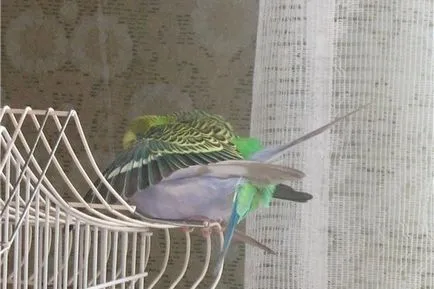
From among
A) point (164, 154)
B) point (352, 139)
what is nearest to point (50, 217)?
point (164, 154)

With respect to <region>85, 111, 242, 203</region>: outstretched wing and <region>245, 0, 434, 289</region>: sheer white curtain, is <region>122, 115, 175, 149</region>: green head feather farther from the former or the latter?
<region>245, 0, 434, 289</region>: sheer white curtain

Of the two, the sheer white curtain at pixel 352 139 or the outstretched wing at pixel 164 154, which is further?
the sheer white curtain at pixel 352 139

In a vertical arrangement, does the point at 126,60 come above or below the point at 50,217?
above

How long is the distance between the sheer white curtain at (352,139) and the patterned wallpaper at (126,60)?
15 cm

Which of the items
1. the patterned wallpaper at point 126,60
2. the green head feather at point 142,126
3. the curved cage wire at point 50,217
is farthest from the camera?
the patterned wallpaper at point 126,60

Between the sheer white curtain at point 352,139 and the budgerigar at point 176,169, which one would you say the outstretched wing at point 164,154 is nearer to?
the budgerigar at point 176,169

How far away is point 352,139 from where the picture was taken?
27.1 inches

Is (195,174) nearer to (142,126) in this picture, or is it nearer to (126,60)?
(142,126)

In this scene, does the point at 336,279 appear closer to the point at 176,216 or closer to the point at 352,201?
the point at 352,201

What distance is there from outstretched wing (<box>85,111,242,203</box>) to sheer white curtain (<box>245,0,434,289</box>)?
125 millimetres

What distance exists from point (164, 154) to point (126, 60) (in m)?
0.34

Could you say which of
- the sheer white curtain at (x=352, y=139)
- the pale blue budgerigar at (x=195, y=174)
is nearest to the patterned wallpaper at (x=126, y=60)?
the sheer white curtain at (x=352, y=139)

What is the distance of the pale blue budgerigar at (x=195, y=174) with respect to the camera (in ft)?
1.82

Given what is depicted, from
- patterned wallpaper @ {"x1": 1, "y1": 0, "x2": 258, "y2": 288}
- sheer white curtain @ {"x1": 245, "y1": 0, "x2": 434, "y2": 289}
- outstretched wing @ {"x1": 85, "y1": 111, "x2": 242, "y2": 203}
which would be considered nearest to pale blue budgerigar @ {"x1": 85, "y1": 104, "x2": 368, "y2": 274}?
outstretched wing @ {"x1": 85, "y1": 111, "x2": 242, "y2": 203}
